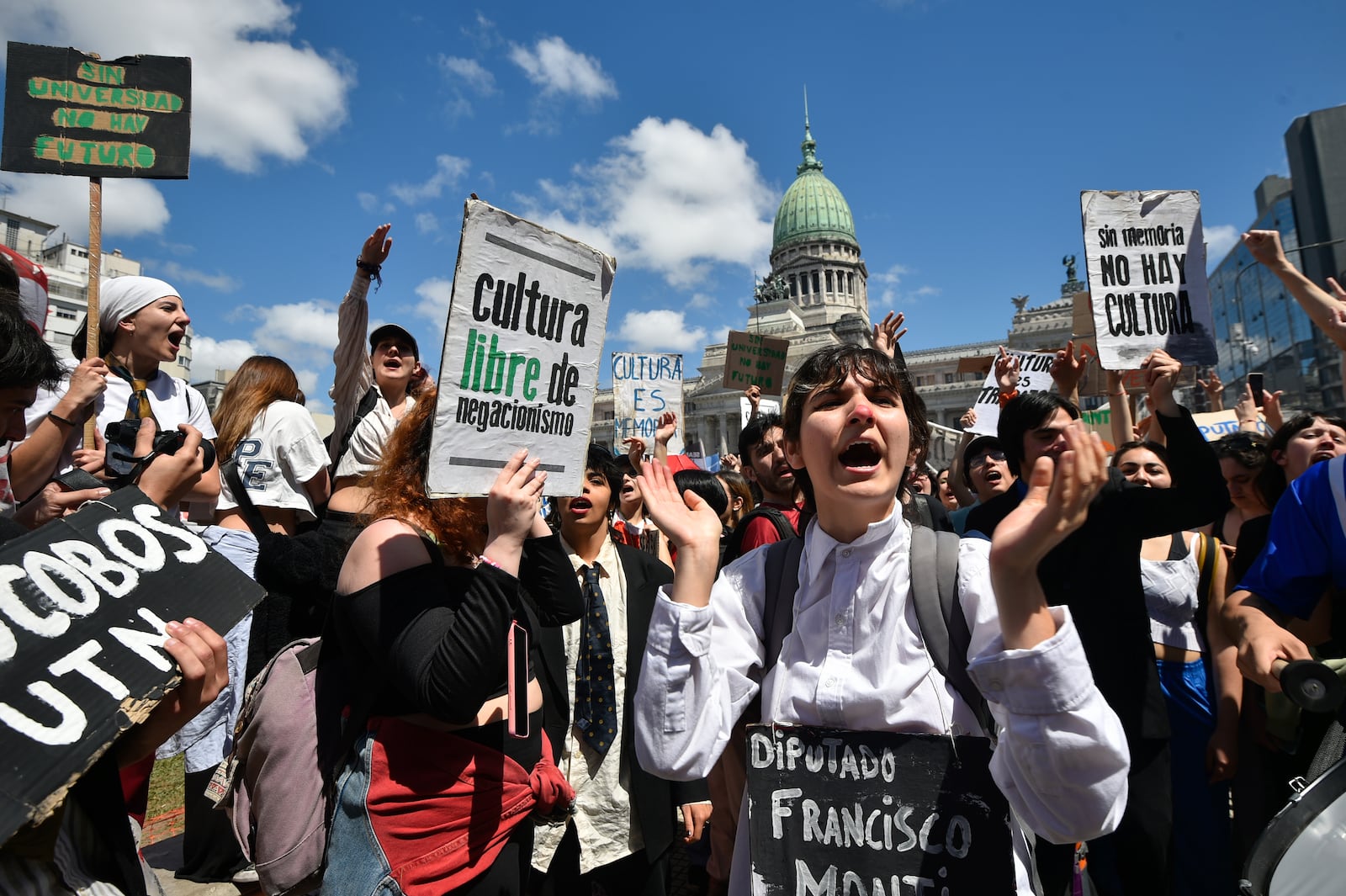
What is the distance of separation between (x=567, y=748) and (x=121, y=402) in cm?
225

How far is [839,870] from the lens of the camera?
1459 millimetres

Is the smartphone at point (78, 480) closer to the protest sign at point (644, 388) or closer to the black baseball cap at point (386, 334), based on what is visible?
the black baseball cap at point (386, 334)

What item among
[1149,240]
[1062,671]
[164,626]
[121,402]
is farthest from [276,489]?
[1149,240]

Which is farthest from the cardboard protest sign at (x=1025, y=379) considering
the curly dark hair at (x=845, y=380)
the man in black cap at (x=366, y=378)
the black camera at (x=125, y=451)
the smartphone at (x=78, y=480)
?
the smartphone at (x=78, y=480)

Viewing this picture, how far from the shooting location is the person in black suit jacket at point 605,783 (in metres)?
2.64

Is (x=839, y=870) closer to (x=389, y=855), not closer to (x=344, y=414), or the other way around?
(x=389, y=855)

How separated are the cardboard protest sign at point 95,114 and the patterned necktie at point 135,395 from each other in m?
0.79

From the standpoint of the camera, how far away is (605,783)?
276cm

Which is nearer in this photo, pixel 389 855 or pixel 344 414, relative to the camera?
pixel 389 855

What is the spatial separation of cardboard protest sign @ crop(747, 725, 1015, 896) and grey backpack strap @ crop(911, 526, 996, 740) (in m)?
0.11

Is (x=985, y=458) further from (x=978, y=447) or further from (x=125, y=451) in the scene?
(x=125, y=451)

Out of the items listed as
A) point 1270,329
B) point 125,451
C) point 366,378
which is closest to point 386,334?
point 366,378

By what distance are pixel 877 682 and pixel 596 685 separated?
159 cm

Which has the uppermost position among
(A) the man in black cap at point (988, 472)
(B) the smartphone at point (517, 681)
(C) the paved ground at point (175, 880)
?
(A) the man in black cap at point (988, 472)
